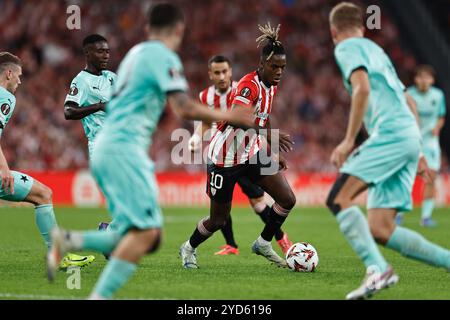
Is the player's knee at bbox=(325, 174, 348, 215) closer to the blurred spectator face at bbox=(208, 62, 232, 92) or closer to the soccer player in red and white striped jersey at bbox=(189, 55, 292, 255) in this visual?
the soccer player in red and white striped jersey at bbox=(189, 55, 292, 255)

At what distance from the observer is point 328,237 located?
43.9ft

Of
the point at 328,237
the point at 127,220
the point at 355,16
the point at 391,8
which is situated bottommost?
the point at 328,237

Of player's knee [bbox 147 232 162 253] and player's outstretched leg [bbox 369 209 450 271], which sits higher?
player's knee [bbox 147 232 162 253]

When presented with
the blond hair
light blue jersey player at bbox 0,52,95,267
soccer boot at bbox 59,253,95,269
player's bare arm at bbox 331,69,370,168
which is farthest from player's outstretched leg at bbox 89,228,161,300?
soccer boot at bbox 59,253,95,269

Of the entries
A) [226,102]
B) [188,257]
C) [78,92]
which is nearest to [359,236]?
[188,257]

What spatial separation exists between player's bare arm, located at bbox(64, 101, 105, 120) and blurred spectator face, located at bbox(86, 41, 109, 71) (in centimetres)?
60

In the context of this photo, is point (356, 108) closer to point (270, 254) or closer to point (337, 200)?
point (337, 200)

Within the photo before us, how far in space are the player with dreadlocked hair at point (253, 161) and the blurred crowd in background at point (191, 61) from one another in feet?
42.4

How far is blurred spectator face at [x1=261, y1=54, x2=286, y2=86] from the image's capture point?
8.99 m

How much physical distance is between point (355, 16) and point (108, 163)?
2.57 metres

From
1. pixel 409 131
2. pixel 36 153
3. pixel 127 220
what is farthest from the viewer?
pixel 36 153

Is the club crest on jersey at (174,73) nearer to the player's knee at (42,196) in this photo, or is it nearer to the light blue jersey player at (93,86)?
the player's knee at (42,196)

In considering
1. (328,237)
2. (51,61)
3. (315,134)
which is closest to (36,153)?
(51,61)
